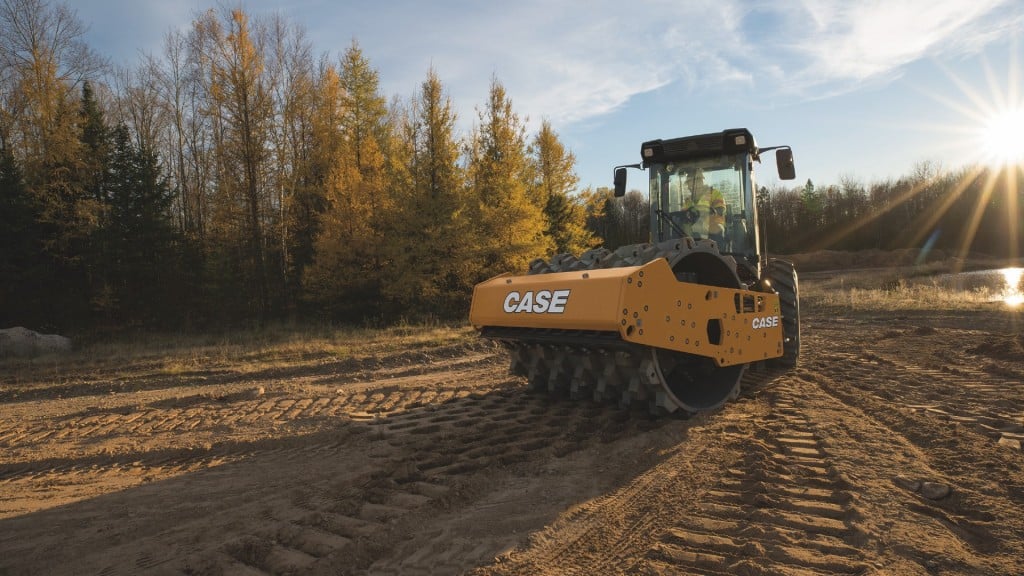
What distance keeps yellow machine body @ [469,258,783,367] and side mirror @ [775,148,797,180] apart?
155cm

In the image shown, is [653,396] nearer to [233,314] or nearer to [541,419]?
[541,419]

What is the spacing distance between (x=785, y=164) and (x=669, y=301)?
3052 millimetres

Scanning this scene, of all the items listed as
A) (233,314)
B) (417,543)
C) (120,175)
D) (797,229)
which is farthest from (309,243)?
(797,229)

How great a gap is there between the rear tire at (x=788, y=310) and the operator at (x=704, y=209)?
97 centimetres

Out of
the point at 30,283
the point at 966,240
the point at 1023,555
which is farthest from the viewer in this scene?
the point at 966,240

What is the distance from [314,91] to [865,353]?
26.6 meters

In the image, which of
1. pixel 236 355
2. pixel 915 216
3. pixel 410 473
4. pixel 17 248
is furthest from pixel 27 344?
pixel 915 216

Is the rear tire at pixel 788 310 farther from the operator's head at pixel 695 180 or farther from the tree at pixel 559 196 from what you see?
the tree at pixel 559 196

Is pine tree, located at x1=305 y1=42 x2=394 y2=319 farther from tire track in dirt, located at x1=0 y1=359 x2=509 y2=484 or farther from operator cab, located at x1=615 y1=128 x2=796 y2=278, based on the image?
operator cab, located at x1=615 y1=128 x2=796 y2=278

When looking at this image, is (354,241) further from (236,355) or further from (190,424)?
(190,424)

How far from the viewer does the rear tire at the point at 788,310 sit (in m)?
7.28

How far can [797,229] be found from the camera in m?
65.4

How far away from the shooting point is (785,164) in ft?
22.2

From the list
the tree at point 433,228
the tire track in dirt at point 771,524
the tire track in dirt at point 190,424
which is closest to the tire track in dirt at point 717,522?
the tire track in dirt at point 771,524
